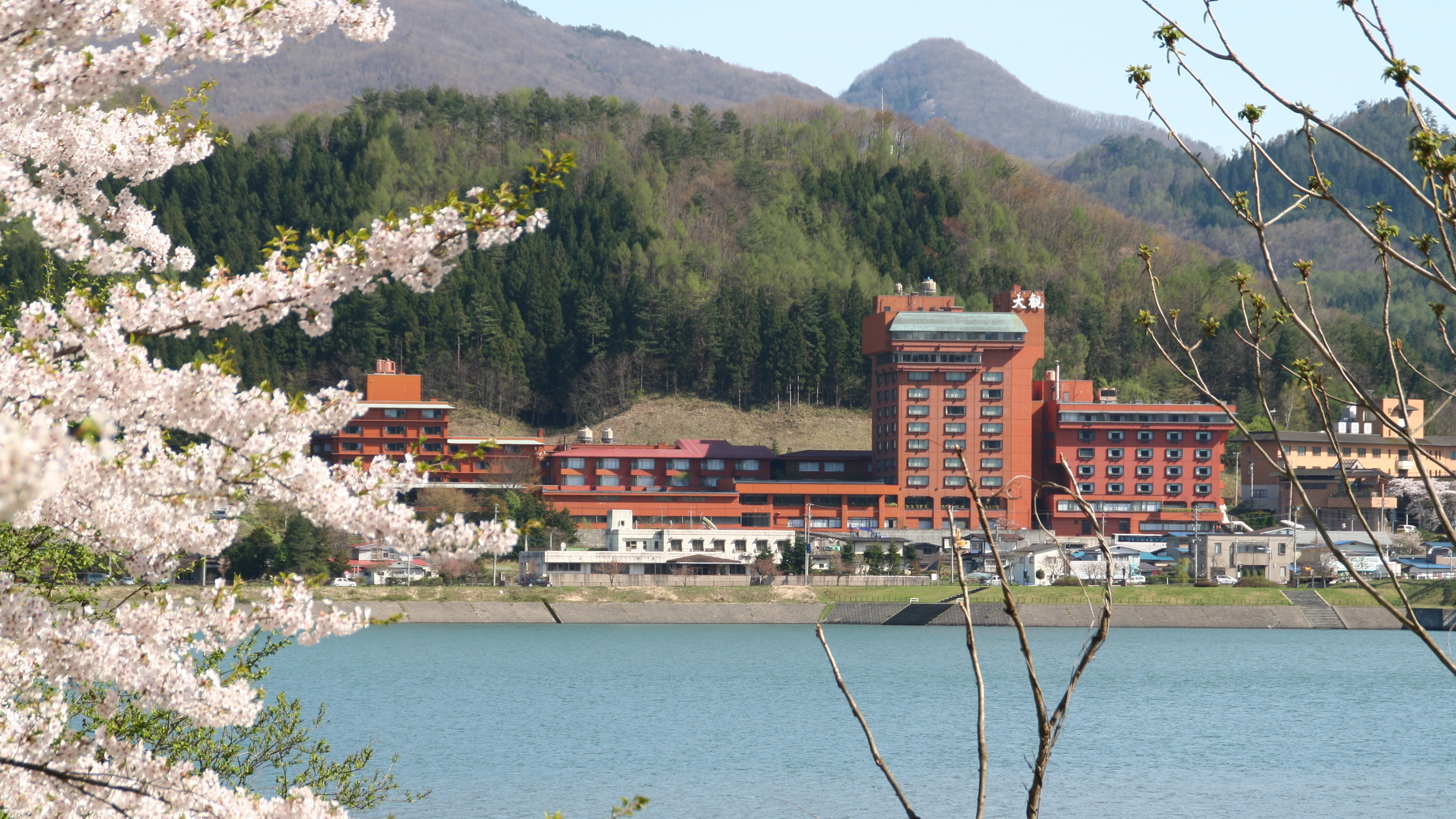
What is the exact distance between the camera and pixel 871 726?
37.3 metres

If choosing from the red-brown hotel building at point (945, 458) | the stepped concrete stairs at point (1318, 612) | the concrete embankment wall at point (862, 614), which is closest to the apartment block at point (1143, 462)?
the red-brown hotel building at point (945, 458)

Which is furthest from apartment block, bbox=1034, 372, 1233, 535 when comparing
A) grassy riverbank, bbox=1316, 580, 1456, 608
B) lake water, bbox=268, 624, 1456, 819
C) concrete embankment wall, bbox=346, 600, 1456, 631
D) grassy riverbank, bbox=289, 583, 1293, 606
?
lake water, bbox=268, 624, 1456, 819

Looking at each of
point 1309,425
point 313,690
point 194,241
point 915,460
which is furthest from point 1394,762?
point 194,241

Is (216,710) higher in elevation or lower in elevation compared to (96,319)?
lower

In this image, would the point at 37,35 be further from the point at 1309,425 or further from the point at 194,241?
the point at 194,241

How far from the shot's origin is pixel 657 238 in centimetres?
12675

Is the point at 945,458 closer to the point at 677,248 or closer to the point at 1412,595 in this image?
the point at 1412,595

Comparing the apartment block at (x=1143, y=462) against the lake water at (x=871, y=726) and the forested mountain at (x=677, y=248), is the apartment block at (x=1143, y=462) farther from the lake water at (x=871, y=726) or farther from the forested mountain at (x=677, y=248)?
the forested mountain at (x=677, y=248)

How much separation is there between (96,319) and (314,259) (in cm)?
81

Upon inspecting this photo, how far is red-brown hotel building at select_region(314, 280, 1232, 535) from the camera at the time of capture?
8225 cm

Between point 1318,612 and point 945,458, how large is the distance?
23.5 m

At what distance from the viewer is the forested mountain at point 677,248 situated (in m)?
112

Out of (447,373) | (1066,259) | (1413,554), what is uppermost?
(1066,259)

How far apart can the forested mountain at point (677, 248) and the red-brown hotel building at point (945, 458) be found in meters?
24.5
